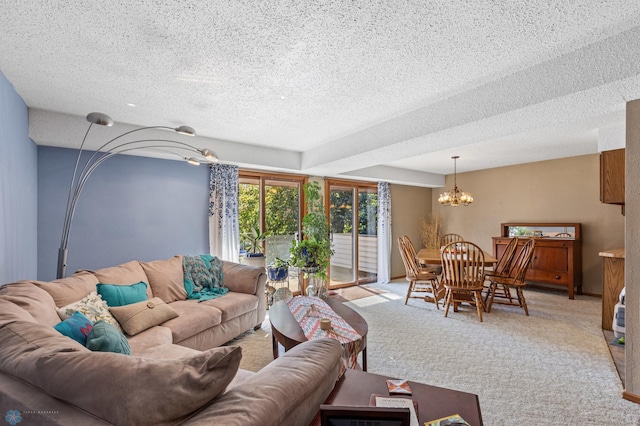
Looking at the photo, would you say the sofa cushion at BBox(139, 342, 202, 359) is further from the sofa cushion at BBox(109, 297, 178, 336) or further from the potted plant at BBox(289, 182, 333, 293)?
the potted plant at BBox(289, 182, 333, 293)

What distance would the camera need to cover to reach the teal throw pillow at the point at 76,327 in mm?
1793

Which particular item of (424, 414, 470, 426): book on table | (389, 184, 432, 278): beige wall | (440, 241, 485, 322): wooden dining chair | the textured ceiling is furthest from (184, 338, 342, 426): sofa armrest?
(389, 184, 432, 278): beige wall

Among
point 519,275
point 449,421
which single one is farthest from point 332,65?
point 519,275

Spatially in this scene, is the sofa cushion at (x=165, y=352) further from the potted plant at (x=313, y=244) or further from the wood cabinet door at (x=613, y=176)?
the wood cabinet door at (x=613, y=176)

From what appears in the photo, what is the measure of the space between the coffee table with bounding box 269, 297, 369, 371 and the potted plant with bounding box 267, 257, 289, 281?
176cm

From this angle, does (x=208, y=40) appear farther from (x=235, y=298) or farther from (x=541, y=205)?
(x=541, y=205)

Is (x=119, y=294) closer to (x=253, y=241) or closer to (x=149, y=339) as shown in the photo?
(x=149, y=339)

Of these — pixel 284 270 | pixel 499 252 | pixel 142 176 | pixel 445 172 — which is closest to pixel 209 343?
pixel 284 270

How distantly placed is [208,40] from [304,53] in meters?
0.59

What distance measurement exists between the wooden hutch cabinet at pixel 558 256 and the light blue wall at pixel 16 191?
253 inches

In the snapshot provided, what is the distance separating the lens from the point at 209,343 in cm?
292

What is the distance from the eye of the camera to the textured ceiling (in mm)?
1614

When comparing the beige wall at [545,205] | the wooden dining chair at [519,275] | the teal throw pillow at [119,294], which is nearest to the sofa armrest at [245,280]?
the teal throw pillow at [119,294]

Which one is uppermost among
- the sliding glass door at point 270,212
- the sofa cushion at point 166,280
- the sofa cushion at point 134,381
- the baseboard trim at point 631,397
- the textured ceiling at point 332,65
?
the textured ceiling at point 332,65
